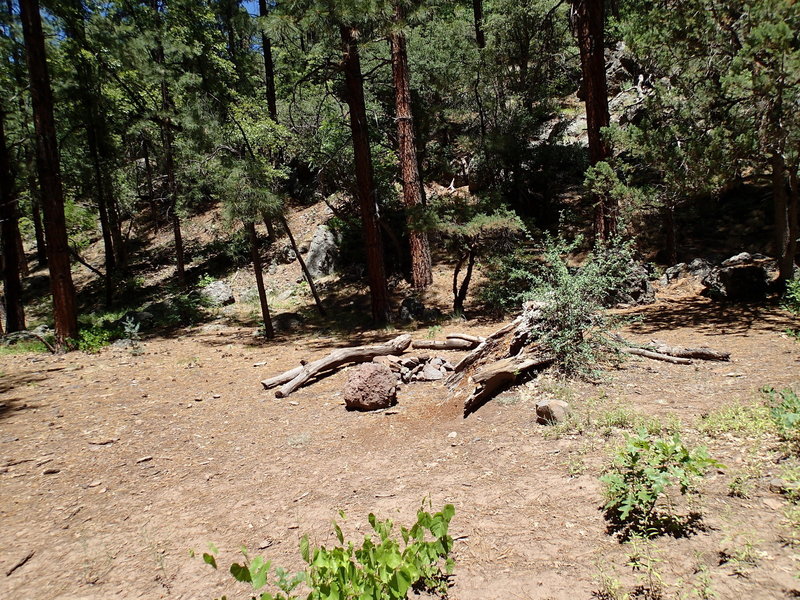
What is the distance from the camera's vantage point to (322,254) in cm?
1672

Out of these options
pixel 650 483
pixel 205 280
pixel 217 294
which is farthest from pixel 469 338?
pixel 205 280

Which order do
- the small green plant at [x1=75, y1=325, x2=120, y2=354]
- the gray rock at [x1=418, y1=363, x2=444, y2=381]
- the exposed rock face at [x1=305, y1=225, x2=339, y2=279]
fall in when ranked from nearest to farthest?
the gray rock at [x1=418, y1=363, x2=444, y2=381] → the small green plant at [x1=75, y1=325, x2=120, y2=354] → the exposed rock face at [x1=305, y1=225, x2=339, y2=279]

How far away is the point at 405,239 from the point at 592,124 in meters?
6.95

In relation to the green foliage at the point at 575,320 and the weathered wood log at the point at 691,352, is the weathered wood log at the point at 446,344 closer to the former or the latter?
the green foliage at the point at 575,320

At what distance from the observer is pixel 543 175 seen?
1623 cm

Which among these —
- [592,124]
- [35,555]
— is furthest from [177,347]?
[592,124]

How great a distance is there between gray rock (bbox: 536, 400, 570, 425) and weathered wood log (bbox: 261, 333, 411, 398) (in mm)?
3926

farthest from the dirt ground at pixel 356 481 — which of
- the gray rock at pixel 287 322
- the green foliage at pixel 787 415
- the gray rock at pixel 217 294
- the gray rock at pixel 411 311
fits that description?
the gray rock at pixel 217 294

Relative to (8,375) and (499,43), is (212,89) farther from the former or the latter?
(8,375)

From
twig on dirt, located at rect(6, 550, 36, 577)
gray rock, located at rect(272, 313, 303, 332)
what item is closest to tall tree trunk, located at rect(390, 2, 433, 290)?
gray rock, located at rect(272, 313, 303, 332)

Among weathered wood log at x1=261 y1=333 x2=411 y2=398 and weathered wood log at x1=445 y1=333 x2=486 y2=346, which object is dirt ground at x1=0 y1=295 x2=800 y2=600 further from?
weathered wood log at x1=445 y1=333 x2=486 y2=346

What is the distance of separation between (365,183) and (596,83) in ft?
18.2

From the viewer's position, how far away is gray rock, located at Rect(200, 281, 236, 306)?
52.6 ft

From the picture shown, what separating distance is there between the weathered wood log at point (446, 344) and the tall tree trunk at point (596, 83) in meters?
3.94
